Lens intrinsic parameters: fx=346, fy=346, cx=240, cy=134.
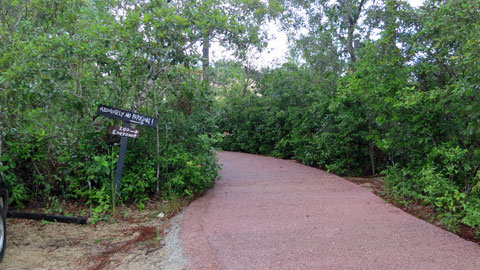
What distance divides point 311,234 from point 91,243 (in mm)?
3060

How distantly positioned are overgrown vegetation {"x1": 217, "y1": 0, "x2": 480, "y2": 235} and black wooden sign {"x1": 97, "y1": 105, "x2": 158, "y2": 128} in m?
4.47

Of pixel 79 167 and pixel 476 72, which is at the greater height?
pixel 476 72

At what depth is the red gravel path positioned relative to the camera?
3.91 m

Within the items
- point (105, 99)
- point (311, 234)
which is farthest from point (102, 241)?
point (311, 234)

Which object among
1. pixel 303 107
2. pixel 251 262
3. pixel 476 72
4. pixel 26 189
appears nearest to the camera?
pixel 251 262

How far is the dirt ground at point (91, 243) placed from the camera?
4.08 m

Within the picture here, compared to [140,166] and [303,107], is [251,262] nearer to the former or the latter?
[140,166]

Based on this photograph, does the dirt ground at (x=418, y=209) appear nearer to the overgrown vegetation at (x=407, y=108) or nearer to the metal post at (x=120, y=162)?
the overgrown vegetation at (x=407, y=108)

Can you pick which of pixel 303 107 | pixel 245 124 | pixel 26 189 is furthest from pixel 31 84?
pixel 245 124

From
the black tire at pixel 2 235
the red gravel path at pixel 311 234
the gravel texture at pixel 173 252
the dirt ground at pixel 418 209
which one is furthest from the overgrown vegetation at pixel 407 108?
the black tire at pixel 2 235

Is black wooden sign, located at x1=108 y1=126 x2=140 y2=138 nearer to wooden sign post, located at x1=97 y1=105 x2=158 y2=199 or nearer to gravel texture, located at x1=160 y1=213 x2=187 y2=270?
wooden sign post, located at x1=97 y1=105 x2=158 y2=199

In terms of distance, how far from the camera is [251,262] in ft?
12.8

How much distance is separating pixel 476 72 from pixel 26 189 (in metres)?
7.46

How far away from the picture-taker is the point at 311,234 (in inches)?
188
